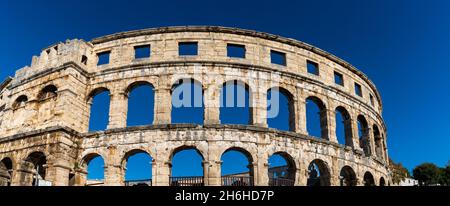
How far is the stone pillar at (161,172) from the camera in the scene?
1877 centimetres

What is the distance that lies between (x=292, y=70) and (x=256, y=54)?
2.16 m

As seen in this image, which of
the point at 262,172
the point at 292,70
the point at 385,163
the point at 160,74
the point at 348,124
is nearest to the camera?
the point at 262,172

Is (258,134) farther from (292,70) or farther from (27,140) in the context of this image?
(27,140)

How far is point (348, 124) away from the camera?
79.4 ft

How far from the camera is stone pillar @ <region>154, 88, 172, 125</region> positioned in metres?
19.9

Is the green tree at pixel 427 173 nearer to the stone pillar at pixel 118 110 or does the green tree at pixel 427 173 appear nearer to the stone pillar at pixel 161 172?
the stone pillar at pixel 161 172

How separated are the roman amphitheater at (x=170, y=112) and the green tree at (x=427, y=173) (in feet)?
89.8

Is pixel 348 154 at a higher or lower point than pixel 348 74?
lower

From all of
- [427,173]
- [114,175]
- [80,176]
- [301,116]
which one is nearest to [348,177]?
[301,116]

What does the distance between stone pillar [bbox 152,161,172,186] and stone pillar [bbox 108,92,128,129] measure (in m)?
2.78

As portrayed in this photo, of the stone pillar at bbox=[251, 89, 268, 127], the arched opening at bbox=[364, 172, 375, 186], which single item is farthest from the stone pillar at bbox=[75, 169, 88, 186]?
the arched opening at bbox=[364, 172, 375, 186]

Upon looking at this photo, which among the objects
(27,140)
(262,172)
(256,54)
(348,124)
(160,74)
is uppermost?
(256,54)

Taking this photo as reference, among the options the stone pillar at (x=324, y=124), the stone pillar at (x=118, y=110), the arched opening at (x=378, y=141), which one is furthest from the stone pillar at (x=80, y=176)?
the arched opening at (x=378, y=141)
